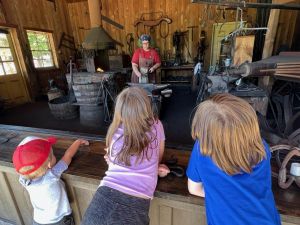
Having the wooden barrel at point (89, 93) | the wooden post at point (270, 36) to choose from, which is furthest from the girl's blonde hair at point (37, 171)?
the wooden post at point (270, 36)

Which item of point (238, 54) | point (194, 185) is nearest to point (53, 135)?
point (194, 185)

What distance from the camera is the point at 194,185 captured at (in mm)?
814

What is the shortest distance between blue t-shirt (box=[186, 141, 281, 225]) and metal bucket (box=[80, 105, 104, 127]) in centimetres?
258

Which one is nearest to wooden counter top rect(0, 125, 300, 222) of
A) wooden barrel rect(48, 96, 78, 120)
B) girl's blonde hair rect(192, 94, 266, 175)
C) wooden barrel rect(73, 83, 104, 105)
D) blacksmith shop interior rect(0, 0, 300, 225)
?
blacksmith shop interior rect(0, 0, 300, 225)

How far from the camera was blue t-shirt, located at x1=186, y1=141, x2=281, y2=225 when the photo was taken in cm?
67

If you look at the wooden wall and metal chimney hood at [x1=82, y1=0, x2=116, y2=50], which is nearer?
metal chimney hood at [x1=82, y1=0, x2=116, y2=50]

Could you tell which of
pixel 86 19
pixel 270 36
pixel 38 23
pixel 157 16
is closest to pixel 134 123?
pixel 270 36

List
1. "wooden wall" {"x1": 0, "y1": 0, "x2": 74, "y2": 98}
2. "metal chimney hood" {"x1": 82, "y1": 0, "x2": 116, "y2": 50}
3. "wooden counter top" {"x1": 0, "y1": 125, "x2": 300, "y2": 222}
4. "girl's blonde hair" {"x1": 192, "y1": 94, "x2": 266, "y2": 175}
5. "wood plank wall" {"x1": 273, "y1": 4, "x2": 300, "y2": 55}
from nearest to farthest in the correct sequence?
"girl's blonde hair" {"x1": 192, "y1": 94, "x2": 266, "y2": 175}, "wooden counter top" {"x1": 0, "y1": 125, "x2": 300, "y2": 222}, "wood plank wall" {"x1": 273, "y1": 4, "x2": 300, "y2": 55}, "metal chimney hood" {"x1": 82, "y1": 0, "x2": 116, "y2": 50}, "wooden wall" {"x1": 0, "y1": 0, "x2": 74, "y2": 98}

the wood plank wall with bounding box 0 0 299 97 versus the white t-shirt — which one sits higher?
the wood plank wall with bounding box 0 0 299 97

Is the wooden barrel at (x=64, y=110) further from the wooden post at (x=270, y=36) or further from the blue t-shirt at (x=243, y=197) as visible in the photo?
the blue t-shirt at (x=243, y=197)

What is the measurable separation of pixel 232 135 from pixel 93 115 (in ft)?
8.82

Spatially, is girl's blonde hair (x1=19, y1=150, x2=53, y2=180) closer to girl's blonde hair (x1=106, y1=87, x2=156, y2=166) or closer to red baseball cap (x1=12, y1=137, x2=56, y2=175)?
red baseball cap (x1=12, y1=137, x2=56, y2=175)

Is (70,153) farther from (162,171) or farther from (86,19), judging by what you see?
(86,19)

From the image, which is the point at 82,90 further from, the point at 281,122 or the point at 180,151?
the point at 281,122
